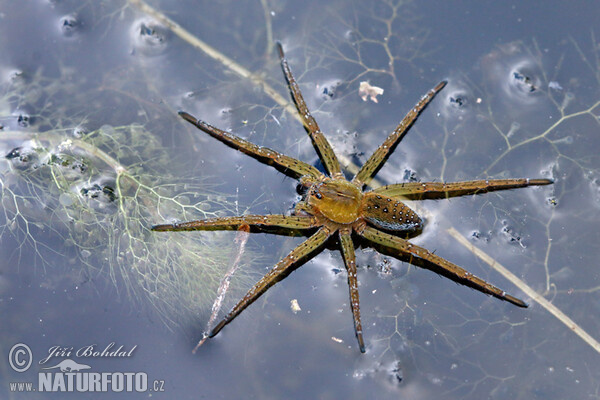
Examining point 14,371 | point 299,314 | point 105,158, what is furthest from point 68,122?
Answer: point 299,314

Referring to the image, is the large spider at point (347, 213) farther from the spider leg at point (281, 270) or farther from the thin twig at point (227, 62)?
the thin twig at point (227, 62)

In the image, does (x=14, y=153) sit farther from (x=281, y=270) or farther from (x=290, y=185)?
(x=281, y=270)

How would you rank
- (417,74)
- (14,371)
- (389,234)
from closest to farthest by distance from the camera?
(14,371), (389,234), (417,74)

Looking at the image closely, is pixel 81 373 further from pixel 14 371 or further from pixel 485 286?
pixel 485 286

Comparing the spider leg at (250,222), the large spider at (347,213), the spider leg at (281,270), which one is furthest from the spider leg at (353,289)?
the spider leg at (250,222)

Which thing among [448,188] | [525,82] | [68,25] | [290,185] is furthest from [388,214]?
[68,25]

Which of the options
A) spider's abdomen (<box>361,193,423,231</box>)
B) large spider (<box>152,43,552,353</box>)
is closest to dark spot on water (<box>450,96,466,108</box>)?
large spider (<box>152,43,552,353</box>)
